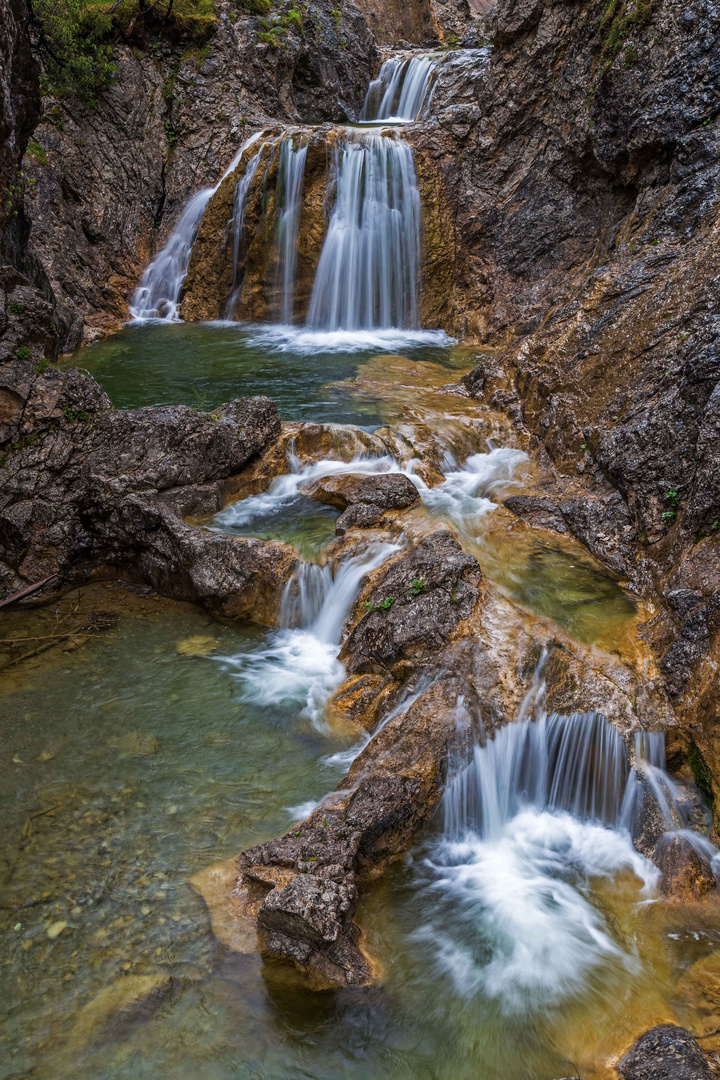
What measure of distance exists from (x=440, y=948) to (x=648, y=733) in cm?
208

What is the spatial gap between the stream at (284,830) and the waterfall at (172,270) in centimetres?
900

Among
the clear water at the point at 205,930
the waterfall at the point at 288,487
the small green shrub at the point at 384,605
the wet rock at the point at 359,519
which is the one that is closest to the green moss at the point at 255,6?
the waterfall at the point at 288,487

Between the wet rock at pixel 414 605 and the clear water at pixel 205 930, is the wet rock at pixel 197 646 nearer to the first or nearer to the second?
the clear water at pixel 205 930

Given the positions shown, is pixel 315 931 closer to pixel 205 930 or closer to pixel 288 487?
pixel 205 930

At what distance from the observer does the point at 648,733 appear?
16.3ft

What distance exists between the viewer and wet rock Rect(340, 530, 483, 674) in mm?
5980

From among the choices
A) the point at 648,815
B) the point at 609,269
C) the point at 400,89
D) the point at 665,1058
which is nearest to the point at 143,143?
the point at 400,89

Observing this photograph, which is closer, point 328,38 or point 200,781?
point 200,781

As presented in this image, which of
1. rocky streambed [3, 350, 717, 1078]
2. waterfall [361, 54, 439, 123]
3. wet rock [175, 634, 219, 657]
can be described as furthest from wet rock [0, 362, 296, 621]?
waterfall [361, 54, 439, 123]

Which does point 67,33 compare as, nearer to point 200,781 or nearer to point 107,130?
point 107,130

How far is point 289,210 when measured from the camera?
15.0m

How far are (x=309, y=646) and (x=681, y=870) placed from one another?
375cm

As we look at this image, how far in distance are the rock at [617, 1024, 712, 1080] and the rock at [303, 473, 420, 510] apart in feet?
17.5

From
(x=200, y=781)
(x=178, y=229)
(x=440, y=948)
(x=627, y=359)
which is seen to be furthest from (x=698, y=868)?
(x=178, y=229)
